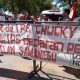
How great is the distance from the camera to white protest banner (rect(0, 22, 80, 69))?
7.58 meters

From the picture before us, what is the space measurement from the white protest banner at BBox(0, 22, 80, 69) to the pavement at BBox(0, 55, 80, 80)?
63 cm

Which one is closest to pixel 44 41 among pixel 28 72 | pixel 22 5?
pixel 28 72

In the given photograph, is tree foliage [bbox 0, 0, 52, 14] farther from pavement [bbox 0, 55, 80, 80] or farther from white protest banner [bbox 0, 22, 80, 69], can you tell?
white protest banner [bbox 0, 22, 80, 69]

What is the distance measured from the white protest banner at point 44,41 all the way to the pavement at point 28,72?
2.05 feet

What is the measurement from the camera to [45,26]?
26.2 feet

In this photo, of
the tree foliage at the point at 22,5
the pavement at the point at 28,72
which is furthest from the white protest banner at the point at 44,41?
the tree foliage at the point at 22,5

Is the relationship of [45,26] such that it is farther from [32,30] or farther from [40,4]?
[40,4]

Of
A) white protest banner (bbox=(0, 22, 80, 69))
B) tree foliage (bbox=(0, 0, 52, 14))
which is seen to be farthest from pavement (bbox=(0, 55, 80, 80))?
tree foliage (bbox=(0, 0, 52, 14))

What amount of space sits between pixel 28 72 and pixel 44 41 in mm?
1403

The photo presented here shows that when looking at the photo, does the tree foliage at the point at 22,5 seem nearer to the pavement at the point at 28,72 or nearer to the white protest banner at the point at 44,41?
the pavement at the point at 28,72

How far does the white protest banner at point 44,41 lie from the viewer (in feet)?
24.9

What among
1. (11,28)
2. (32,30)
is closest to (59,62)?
(32,30)

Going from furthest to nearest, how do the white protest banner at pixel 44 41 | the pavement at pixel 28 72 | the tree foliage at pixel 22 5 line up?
the tree foliage at pixel 22 5 < the pavement at pixel 28 72 < the white protest banner at pixel 44 41

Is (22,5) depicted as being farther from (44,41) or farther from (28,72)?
(44,41)
